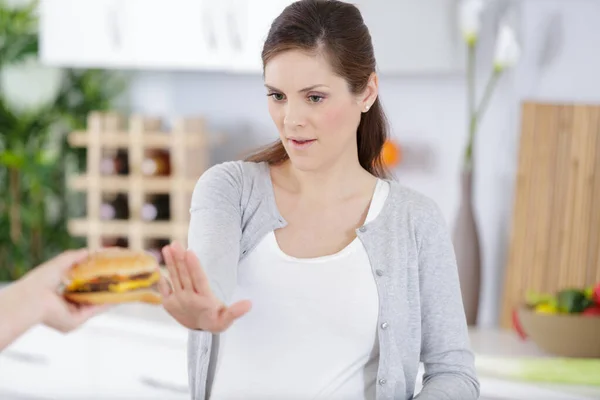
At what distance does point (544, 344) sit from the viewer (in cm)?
212

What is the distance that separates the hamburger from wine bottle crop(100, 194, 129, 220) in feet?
5.77

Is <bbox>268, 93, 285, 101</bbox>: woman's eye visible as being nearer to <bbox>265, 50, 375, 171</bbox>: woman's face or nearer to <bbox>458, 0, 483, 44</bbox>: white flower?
<bbox>265, 50, 375, 171</bbox>: woman's face

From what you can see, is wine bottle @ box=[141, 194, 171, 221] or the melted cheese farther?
wine bottle @ box=[141, 194, 171, 221]

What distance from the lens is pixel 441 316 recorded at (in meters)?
1.36

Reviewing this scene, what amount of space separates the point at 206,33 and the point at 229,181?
4.08 ft

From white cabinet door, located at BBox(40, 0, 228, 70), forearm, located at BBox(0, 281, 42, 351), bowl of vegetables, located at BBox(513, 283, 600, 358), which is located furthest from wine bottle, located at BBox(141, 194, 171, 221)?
forearm, located at BBox(0, 281, 42, 351)

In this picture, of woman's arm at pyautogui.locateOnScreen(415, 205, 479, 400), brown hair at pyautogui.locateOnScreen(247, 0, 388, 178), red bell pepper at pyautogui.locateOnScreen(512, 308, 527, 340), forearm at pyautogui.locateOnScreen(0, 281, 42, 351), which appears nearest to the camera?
forearm at pyautogui.locateOnScreen(0, 281, 42, 351)

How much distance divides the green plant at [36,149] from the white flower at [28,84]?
0.03 feet

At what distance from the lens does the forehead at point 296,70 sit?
4.06 feet

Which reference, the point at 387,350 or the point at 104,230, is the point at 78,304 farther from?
the point at 104,230

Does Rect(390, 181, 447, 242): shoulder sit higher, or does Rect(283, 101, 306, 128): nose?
Rect(283, 101, 306, 128): nose

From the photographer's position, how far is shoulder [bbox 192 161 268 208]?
4.30 feet

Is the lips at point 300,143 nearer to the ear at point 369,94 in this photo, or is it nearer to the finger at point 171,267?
the ear at point 369,94

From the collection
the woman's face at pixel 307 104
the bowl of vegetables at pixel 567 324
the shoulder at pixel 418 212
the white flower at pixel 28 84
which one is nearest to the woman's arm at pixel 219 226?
the woman's face at pixel 307 104
